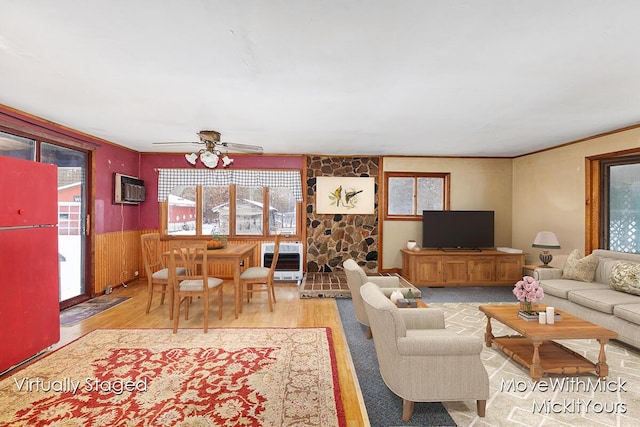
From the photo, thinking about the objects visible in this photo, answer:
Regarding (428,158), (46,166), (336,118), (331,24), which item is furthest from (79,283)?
(428,158)

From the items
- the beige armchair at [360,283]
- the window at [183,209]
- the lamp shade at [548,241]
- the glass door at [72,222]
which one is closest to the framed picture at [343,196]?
the window at [183,209]

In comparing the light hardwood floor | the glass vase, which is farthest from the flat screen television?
the glass vase

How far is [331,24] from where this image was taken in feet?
5.71

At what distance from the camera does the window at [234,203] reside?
5734mm

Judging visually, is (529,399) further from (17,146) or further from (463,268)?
(17,146)

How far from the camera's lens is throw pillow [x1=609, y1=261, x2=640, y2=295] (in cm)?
322

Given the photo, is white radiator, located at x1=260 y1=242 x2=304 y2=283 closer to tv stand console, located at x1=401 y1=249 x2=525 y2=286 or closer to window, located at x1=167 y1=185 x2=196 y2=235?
window, located at x1=167 y1=185 x2=196 y2=235

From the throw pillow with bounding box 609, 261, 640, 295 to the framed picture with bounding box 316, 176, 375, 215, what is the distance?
3.41 m

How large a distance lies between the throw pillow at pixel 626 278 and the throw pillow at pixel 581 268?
1.11ft

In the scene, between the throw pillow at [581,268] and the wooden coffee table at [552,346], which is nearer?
the wooden coffee table at [552,346]

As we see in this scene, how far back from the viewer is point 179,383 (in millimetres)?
2391

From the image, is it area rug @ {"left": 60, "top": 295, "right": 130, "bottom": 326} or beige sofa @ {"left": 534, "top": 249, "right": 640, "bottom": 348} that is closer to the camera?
beige sofa @ {"left": 534, "top": 249, "right": 640, "bottom": 348}

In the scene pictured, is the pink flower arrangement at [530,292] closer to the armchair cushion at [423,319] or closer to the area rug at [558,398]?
the area rug at [558,398]

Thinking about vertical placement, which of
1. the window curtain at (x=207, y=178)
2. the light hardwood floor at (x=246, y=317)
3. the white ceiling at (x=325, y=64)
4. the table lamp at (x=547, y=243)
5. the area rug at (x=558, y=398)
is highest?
the white ceiling at (x=325, y=64)
